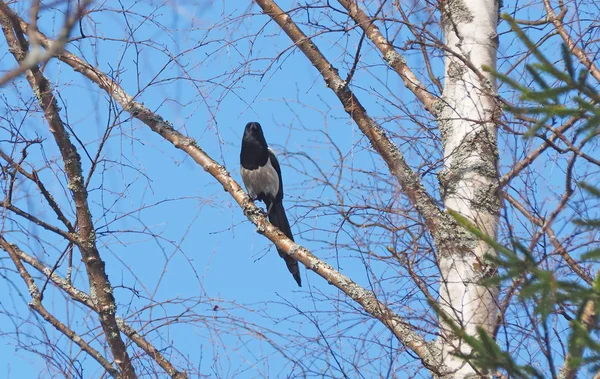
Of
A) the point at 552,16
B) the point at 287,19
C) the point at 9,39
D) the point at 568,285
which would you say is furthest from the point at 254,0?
the point at 568,285

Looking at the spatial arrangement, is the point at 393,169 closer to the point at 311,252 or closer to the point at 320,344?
the point at 311,252

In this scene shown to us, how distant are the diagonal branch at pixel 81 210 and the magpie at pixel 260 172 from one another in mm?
3203

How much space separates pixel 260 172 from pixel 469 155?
3558 millimetres

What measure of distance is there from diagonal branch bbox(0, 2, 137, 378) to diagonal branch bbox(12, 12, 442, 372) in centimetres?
20

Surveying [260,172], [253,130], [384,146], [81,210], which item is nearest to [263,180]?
[260,172]

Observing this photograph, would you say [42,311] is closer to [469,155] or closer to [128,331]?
[128,331]

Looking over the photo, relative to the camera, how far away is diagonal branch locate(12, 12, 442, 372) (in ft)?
10.7

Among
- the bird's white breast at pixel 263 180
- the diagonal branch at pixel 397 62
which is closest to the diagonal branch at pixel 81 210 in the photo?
the diagonal branch at pixel 397 62

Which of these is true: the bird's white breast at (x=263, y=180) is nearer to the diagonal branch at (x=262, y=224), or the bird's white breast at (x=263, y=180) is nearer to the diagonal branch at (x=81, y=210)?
the diagonal branch at (x=262, y=224)

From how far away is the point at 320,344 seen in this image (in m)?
3.15

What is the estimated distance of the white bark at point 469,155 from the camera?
3129mm

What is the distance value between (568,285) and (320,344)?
1356 millimetres

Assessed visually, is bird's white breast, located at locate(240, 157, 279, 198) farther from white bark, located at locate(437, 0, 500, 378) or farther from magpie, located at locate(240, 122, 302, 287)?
white bark, located at locate(437, 0, 500, 378)

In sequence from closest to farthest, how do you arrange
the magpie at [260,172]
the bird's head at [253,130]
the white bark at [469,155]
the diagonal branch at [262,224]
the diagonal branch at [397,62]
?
the white bark at [469,155]
the diagonal branch at [262,224]
the diagonal branch at [397,62]
the magpie at [260,172]
the bird's head at [253,130]
